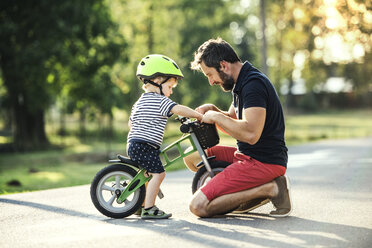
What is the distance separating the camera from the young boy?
5258 millimetres

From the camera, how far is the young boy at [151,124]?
5.26 metres

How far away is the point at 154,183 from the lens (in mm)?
5262

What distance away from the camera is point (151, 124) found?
5.28 meters

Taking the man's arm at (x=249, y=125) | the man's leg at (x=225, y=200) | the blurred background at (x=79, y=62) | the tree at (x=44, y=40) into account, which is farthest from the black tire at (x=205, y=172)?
the tree at (x=44, y=40)

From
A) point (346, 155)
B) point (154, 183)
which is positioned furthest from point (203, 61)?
point (346, 155)

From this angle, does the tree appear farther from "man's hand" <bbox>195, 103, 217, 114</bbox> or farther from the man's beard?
the man's beard

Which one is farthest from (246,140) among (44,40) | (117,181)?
(44,40)

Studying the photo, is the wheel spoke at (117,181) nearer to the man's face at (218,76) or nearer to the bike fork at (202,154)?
the bike fork at (202,154)

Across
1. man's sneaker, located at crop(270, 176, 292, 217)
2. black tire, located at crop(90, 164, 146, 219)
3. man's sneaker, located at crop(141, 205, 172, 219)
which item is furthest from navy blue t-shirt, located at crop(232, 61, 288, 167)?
black tire, located at crop(90, 164, 146, 219)

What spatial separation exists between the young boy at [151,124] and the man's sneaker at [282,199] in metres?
1.04

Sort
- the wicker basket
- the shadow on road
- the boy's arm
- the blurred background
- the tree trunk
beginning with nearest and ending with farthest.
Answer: the shadow on road, the boy's arm, the wicker basket, the blurred background, the tree trunk

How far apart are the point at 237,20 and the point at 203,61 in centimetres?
3861

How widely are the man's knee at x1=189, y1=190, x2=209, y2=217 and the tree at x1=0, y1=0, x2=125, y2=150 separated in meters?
14.7

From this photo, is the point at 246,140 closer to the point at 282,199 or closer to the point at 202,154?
the point at 202,154
